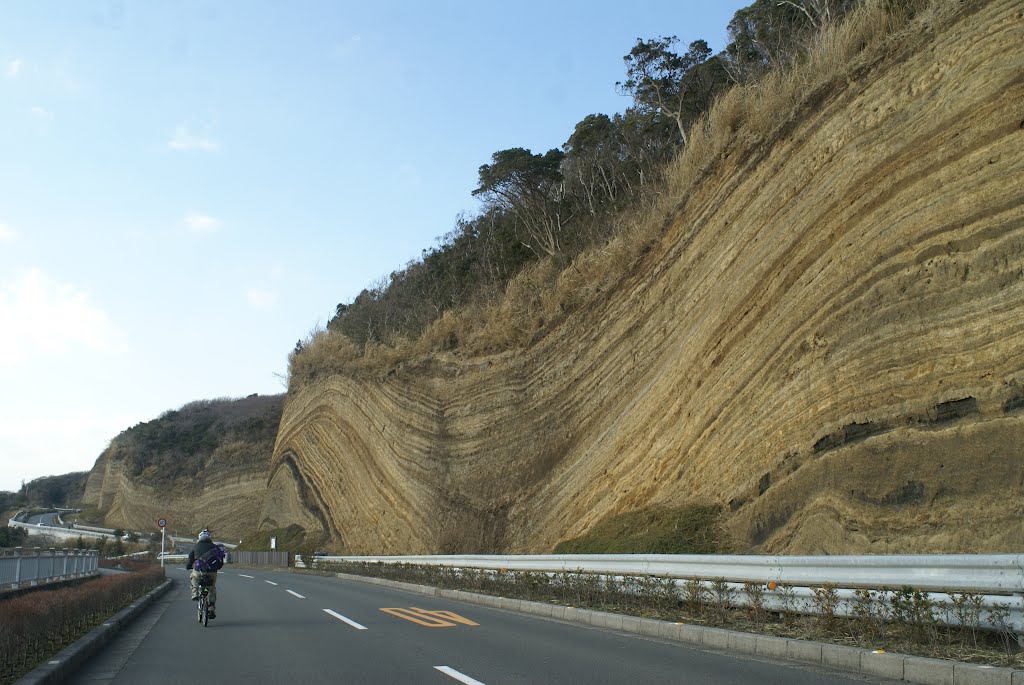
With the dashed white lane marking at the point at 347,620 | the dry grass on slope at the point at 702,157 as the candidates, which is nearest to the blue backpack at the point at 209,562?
the dashed white lane marking at the point at 347,620

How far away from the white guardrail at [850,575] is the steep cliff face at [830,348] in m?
3.12

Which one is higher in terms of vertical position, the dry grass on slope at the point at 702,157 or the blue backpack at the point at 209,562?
the dry grass on slope at the point at 702,157

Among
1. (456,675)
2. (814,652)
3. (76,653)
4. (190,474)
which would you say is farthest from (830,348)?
(190,474)

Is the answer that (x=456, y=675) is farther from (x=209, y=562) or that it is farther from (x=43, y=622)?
(x=209, y=562)

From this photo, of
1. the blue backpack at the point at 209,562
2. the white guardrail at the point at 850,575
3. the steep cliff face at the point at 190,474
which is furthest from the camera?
the steep cliff face at the point at 190,474

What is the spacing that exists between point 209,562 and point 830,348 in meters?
11.3

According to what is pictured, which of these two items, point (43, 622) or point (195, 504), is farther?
point (195, 504)

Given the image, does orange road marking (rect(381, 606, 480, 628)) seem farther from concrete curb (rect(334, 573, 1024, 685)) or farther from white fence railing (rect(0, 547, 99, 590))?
white fence railing (rect(0, 547, 99, 590))

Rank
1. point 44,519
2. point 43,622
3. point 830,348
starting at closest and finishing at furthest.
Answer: point 43,622
point 830,348
point 44,519

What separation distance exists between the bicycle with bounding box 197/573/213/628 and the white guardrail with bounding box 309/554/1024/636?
6.28 metres

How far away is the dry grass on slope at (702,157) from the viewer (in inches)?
664

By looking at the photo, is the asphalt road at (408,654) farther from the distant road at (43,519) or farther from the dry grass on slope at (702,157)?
the distant road at (43,519)

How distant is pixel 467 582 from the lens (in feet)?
61.1

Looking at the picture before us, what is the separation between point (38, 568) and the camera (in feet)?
56.7
